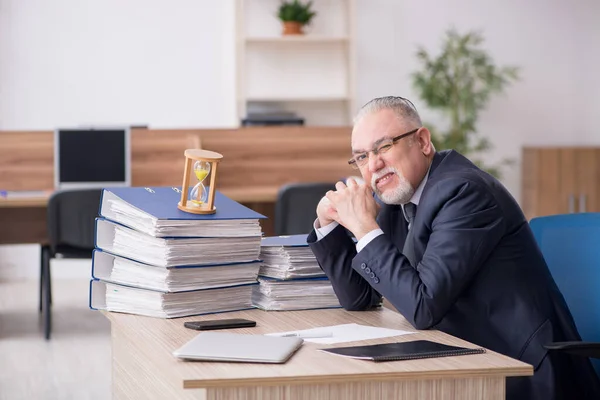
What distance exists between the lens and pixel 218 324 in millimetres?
1694

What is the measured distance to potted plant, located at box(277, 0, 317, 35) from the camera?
6.96 meters

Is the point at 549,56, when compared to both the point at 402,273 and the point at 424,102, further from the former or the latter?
the point at 402,273

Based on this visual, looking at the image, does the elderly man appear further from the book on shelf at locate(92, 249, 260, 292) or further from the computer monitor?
the computer monitor

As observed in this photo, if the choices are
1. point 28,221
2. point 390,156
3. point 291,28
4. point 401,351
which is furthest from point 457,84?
point 401,351

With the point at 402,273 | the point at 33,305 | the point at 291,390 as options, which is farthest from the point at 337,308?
the point at 33,305

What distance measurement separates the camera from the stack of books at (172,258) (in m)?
1.80

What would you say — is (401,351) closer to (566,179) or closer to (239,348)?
(239,348)

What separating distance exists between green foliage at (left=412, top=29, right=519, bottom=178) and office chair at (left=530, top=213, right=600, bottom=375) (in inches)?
198

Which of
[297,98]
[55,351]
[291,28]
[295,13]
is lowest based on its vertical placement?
[55,351]

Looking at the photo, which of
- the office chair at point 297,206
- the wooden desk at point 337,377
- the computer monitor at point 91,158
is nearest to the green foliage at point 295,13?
the computer monitor at point 91,158

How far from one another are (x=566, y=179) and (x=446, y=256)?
6012mm

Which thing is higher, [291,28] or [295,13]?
[295,13]

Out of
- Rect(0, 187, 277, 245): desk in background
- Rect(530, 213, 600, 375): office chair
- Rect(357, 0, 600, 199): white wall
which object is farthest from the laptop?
Rect(357, 0, 600, 199): white wall

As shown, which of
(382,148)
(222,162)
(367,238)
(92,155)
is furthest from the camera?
(222,162)
